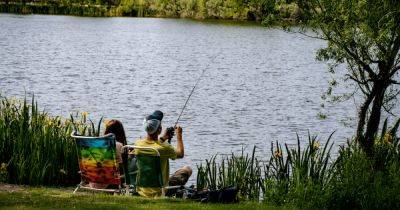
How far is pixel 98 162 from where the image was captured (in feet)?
34.2

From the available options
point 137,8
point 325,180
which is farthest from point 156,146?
point 137,8

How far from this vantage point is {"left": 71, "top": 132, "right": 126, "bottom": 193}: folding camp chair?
10.2 meters

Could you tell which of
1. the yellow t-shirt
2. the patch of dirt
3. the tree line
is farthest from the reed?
the tree line

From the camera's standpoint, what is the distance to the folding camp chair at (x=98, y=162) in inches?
400

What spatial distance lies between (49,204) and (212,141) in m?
13.1

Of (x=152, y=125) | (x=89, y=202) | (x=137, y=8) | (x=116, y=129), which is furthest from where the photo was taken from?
(x=137, y=8)

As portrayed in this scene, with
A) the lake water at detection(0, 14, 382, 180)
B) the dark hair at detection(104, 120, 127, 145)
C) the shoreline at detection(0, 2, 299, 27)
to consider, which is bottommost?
the shoreline at detection(0, 2, 299, 27)

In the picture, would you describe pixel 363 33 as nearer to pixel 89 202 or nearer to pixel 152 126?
pixel 152 126

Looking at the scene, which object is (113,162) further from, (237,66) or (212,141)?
(237,66)

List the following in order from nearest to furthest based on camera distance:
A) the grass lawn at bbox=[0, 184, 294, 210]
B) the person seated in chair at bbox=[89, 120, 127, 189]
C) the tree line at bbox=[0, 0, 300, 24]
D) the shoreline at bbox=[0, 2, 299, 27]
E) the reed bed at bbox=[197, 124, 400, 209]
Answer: the grass lawn at bbox=[0, 184, 294, 210] < the reed bed at bbox=[197, 124, 400, 209] < the person seated in chair at bbox=[89, 120, 127, 189] < the shoreline at bbox=[0, 2, 299, 27] < the tree line at bbox=[0, 0, 300, 24]

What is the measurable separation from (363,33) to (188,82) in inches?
1064

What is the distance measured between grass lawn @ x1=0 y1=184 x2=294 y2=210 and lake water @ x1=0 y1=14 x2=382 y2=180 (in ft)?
24.6

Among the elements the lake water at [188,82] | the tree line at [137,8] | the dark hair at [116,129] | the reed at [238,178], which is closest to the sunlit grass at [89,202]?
the dark hair at [116,129]

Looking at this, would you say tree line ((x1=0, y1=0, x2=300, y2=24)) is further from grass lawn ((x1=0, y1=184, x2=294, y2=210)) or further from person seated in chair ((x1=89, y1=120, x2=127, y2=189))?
grass lawn ((x1=0, y1=184, x2=294, y2=210))
